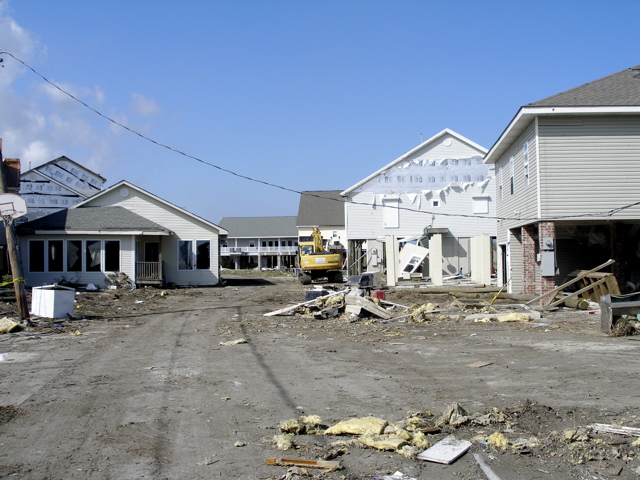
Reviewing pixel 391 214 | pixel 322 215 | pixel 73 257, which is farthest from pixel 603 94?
pixel 322 215

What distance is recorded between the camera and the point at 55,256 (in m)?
30.4

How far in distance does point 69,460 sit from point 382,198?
34.8 meters

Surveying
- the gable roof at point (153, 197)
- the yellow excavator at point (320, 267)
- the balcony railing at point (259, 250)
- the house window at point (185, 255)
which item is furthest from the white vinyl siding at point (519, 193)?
the balcony railing at point (259, 250)

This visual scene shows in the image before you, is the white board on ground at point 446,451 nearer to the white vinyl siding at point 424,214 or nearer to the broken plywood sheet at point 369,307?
the broken plywood sheet at point 369,307

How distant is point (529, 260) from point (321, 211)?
44.4m

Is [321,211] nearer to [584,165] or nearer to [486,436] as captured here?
[584,165]

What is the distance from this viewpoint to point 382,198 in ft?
128

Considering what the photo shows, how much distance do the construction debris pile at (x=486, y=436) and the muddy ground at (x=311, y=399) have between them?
23 mm

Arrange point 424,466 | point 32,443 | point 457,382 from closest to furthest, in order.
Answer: point 424,466
point 32,443
point 457,382

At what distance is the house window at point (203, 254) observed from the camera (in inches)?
1320

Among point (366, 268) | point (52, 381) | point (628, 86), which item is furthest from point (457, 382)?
point (366, 268)

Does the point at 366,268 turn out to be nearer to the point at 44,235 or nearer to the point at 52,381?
the point at 44,235

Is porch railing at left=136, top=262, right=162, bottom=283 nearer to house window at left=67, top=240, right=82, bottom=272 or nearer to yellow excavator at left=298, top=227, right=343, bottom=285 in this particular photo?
house window at left=67, top=240, right=82, bottom=272

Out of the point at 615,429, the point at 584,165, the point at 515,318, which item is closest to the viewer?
the point at 615,429
